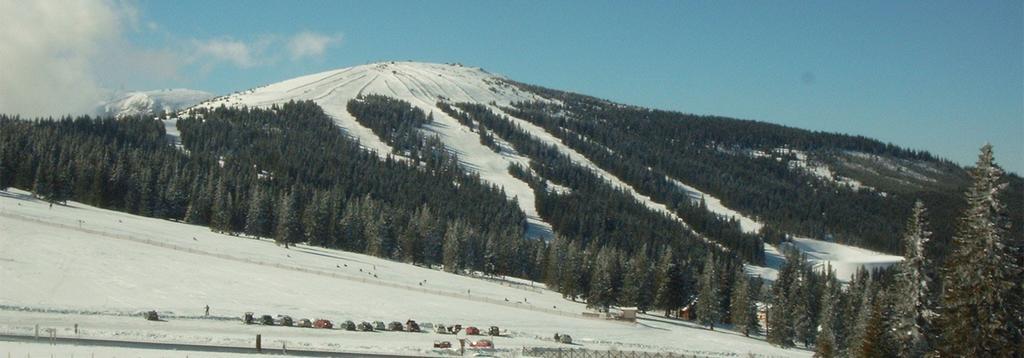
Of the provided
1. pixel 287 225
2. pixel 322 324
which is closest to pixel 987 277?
pixel 322 324

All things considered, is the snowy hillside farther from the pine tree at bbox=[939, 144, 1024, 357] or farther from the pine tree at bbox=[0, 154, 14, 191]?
the pine tree at bbox=[939, 144, 1024, 357]

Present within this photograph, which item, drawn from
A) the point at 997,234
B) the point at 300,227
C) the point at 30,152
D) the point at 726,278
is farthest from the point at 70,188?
the point at 997,234

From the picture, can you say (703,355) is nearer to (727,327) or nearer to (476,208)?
(727,327)

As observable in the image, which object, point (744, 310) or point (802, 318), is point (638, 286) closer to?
point (744, 310)

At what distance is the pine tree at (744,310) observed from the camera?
10931 centimetres

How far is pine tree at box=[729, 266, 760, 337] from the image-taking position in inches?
4304

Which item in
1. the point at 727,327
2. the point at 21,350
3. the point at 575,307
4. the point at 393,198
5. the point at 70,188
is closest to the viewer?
the point at 21,350

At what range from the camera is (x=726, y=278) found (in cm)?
12575

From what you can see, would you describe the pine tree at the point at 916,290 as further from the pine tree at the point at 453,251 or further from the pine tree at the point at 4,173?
the pine tree at the point at 4,173

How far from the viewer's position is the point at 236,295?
76625 mm

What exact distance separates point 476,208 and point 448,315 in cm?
11688

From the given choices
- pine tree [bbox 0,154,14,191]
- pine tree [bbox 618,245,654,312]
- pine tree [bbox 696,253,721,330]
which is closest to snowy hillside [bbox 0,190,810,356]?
pine tree [bbox 696,253,721,330]

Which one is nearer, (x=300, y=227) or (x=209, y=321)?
(x=209, y=321)

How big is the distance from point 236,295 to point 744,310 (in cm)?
6465
